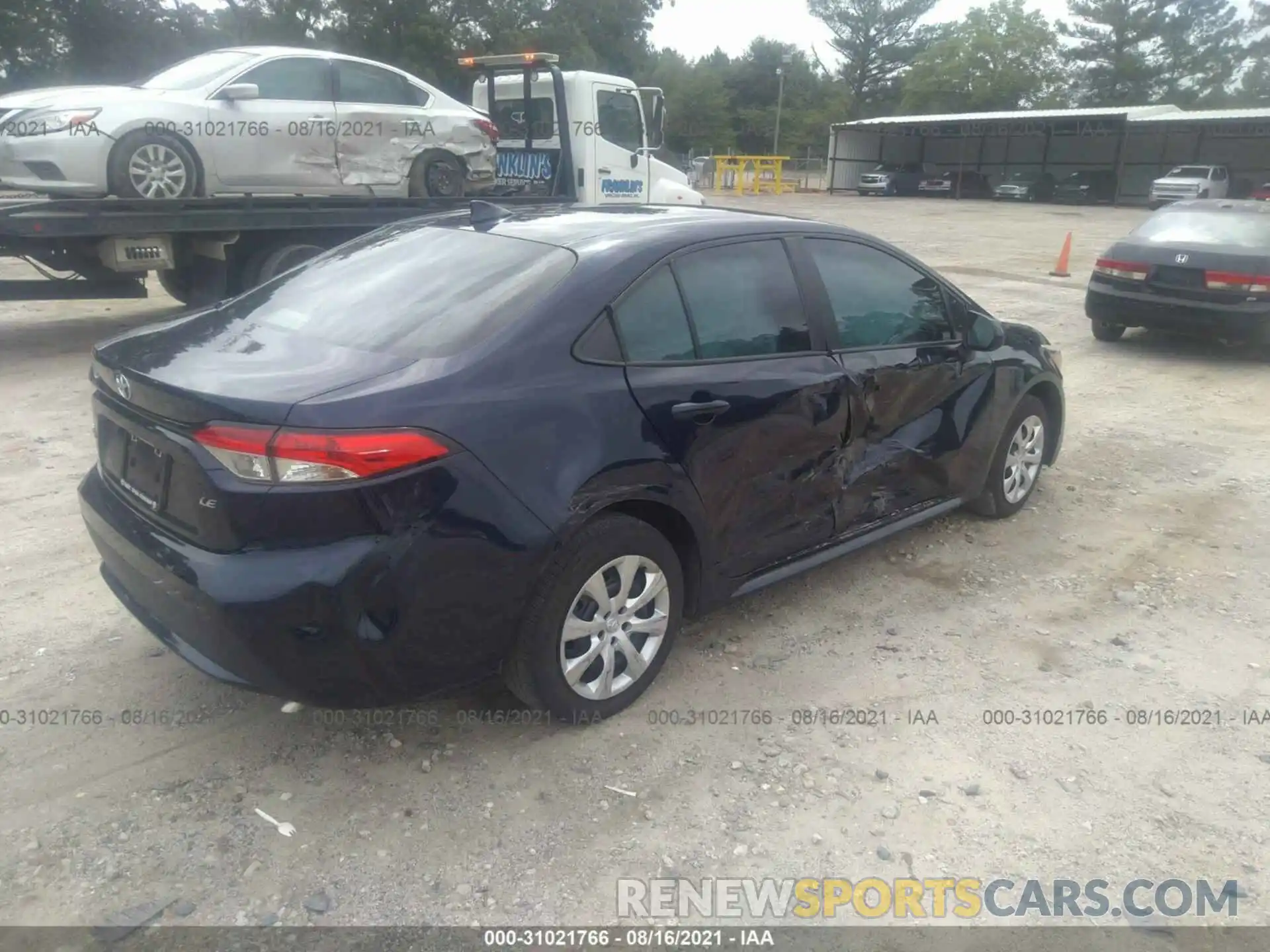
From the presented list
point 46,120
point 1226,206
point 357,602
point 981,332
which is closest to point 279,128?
point 46,120

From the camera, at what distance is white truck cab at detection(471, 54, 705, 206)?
38.4ft

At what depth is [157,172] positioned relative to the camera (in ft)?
27.8

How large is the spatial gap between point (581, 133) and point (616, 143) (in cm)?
54

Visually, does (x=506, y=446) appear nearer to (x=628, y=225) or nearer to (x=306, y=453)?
(x=306, y=453)

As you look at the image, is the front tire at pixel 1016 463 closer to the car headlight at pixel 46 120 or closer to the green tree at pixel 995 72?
the car headlight at pixel 46 120

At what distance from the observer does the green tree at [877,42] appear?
A: 238ft

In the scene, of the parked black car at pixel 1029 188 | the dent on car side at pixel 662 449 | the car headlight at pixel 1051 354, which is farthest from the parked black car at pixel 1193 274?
the parked black car at pixel 1029 188

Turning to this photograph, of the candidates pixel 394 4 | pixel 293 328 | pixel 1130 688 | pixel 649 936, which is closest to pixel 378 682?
pixel 649 936

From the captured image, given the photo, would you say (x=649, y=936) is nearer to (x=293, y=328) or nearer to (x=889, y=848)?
(x=889, y=848)

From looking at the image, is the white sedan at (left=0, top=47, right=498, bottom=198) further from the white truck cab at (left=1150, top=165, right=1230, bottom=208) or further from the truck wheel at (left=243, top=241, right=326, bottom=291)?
the white truck cab at (left=1150, top=165, right=1230, bottom=208)

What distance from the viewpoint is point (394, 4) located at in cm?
3544

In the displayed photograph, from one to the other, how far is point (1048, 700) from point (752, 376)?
1589 millimetres

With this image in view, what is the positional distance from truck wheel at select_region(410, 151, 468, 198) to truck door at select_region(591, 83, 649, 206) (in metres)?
1.81

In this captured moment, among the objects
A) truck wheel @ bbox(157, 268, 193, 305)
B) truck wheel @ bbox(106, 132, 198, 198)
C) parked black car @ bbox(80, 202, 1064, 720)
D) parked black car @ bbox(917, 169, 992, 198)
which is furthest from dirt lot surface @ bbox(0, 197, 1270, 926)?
parked black car @ bbox(917, 169, 992, 198)
